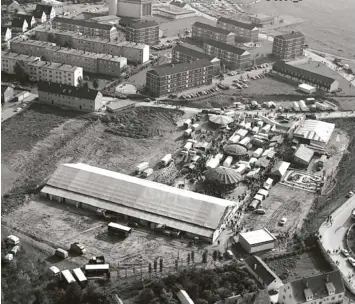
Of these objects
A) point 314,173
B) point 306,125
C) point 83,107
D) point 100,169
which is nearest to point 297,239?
point 314,173

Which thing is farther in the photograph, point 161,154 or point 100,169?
point 161,154

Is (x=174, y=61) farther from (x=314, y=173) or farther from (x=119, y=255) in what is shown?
(x=119, y=255)

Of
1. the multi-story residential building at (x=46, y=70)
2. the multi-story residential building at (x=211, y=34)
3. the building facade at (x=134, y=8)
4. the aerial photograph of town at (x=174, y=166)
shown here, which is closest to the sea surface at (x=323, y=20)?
the aerial photograph of town at (x=174, y=166)

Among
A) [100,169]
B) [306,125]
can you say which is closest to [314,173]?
[306,125]

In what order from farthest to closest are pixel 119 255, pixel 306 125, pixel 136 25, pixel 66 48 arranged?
pixel 136 25, pixel 66 48, pixel 306 125, pixel 119 255

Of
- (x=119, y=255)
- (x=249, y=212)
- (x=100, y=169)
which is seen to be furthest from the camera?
(x=100, y=169)

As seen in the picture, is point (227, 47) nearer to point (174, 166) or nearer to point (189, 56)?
point (189, 56)

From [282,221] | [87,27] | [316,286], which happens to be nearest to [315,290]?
[316,286]
